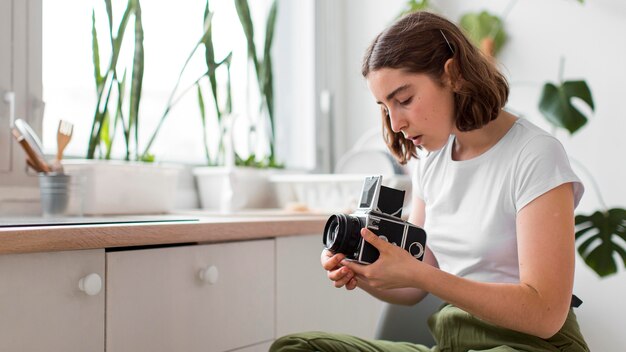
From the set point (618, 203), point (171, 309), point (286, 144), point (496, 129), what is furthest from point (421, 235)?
point (286, 144)

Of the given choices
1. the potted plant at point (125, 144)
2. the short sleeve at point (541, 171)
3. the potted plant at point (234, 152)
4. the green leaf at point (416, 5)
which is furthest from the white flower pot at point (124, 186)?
the green leaf at point (416, 5)

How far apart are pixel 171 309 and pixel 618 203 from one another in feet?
4.85

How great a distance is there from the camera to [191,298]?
1.26 meters

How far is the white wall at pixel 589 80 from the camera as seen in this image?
6.70ft

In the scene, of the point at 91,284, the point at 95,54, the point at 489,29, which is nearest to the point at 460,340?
the point at 91,284

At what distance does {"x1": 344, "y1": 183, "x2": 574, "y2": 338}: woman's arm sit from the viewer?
1.00 m

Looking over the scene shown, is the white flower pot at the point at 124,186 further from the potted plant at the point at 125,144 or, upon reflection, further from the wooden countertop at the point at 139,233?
the wooden countertop at the point at 139,233

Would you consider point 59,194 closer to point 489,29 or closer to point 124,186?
point 124,186

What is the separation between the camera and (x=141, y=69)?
178 centimetres

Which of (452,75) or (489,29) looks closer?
(452,75)

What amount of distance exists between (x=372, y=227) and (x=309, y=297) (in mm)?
601

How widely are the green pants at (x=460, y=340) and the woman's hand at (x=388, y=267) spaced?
7.6 inches

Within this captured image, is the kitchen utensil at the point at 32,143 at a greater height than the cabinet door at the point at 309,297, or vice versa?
the kitchen utensil at the point at 32,143

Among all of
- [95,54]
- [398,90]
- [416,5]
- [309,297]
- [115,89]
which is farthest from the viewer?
[416,5]
